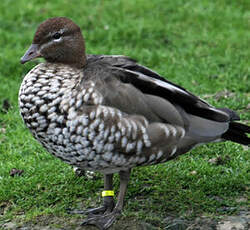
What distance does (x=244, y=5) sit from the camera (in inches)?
339

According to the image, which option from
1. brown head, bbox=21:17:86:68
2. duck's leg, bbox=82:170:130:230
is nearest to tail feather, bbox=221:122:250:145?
duck's leg, bbox=82:170:130:230

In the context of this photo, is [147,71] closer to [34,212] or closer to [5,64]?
[34,212]

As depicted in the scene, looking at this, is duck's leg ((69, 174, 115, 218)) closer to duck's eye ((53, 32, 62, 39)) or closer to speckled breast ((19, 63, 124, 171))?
speckled breast ((19, 63, 124, 171))

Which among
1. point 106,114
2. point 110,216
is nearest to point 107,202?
point 110,216

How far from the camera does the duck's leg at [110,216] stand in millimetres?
4041

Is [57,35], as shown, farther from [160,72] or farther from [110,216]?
[160,72]

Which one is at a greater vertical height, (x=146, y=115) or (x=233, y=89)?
(x=146, y=115)

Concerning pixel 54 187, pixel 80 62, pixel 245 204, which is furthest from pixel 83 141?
pixel 245 204

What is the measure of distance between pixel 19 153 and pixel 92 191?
40.1 inches

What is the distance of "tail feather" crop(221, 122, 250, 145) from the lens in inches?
166

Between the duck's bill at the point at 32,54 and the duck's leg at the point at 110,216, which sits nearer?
the duck's leg at the point at 110,216

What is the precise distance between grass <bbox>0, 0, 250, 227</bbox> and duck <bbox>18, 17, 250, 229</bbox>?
0.45 metres

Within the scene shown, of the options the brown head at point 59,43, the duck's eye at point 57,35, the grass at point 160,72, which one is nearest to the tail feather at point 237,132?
the grass at point 160,72

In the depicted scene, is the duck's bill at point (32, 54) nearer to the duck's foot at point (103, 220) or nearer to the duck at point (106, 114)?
the duck at point (106, 114)
